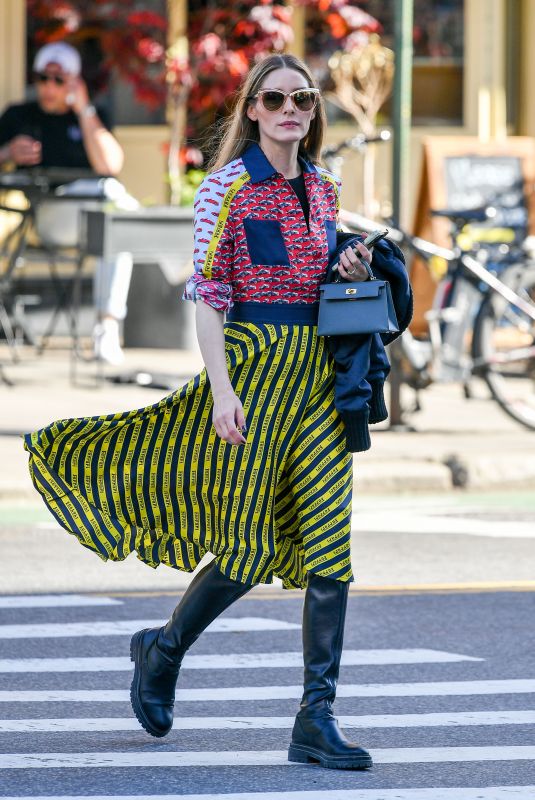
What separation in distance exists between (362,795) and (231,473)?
888 mm

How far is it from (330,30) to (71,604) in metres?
11.2

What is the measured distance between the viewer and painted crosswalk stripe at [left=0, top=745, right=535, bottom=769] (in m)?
4.89

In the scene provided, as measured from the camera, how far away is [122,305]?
1358 cm

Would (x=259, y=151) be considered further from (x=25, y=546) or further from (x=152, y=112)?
(x=152, y=112)

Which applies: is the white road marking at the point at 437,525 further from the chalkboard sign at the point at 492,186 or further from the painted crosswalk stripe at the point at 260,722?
the chalkboard sign at the point at 492,186

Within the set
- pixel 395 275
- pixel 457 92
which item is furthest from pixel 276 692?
pixel 457 92

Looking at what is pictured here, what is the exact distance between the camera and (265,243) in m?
4.98

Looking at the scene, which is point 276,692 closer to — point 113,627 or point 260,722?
point 260,722

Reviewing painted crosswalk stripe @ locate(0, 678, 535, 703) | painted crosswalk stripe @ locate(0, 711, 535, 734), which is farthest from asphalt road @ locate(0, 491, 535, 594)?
painted crosswalk stripe @ locate(0, 711, 535, 734)

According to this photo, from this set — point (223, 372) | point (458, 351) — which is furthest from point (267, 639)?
point (458, 351)

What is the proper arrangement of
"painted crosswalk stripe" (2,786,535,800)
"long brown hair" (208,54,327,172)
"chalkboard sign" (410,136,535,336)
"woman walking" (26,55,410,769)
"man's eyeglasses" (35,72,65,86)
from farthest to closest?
"chalkboard sign" (410,136,535,336), "man's eyeglasses" (35,72,65,86), "long brown hair" (208,54,327,172), "woman walking" (26,55,410,769), "painted crosswalk stripe" (2,786,535,800)

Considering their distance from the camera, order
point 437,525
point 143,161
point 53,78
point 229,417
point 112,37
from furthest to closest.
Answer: point 143,161 < point 112,37 < point 53,78 < point 437,525 < point 229,417

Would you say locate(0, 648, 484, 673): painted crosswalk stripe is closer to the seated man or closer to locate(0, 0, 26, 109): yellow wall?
the seated man

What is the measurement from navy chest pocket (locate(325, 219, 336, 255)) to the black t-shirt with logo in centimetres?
903
